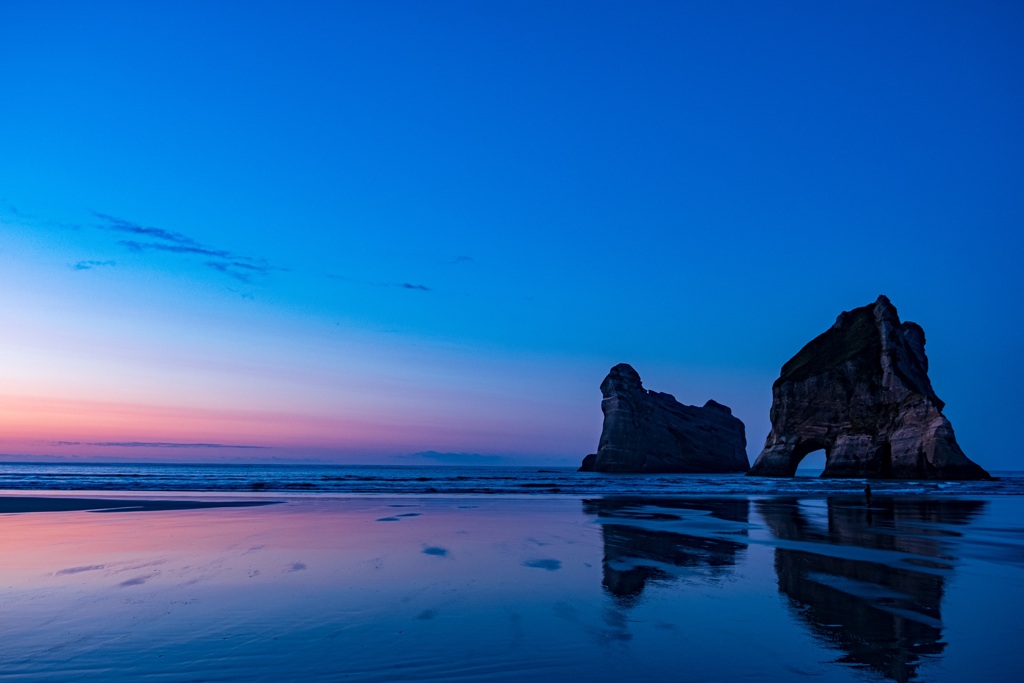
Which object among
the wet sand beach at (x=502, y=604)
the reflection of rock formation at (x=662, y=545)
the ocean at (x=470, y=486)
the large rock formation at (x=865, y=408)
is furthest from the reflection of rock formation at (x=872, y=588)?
the large rock formation at (x=865, y=408)

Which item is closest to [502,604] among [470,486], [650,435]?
[470,486]

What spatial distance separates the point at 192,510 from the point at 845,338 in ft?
273

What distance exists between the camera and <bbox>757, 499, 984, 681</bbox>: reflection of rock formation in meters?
6.48

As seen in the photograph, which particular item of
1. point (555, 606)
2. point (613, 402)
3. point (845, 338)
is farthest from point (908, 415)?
point (555, 606)

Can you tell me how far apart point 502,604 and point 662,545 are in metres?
7.08

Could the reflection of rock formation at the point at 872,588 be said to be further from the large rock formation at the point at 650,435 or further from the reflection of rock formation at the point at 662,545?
the large rock formation at the point at 650,435

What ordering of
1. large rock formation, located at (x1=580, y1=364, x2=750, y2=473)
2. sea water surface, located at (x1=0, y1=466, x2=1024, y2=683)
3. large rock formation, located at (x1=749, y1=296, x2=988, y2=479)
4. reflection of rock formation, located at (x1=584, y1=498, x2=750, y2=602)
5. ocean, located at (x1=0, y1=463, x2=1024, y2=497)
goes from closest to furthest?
sea water surface, located at (x1=0, y1=466, x2=1024, y2=683), reflection of rock formation, located at (x1=584, y1=498, x2=750, y2=602), ocean, located at (x1=0, y1=463, x2=1024, y2=497), large rock formation, located at (x1=749, y1=296, x2=988, y2=479), large rock formation, located at (x1=580, y1=364, x2=750, y2=473)

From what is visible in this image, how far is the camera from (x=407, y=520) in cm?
1995

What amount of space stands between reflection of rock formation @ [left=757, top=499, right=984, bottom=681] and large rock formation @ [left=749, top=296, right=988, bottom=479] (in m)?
55.5

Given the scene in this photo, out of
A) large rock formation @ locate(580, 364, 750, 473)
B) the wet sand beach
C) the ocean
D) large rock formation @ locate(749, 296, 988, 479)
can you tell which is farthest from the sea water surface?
large rock formation @ locate(580, 364, 750, 473)

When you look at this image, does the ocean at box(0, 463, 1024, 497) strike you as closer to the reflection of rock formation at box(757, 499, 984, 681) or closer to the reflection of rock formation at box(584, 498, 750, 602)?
the reflection of rock formation at box(584, 498, 750, 602)

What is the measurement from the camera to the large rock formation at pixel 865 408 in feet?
220

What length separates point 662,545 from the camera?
14453 mm

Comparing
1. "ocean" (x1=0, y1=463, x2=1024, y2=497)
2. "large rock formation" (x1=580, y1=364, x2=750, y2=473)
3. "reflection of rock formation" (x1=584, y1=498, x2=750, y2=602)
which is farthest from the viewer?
"large rock formation" (x1=580, y1=364, x2=750, y2=473)
